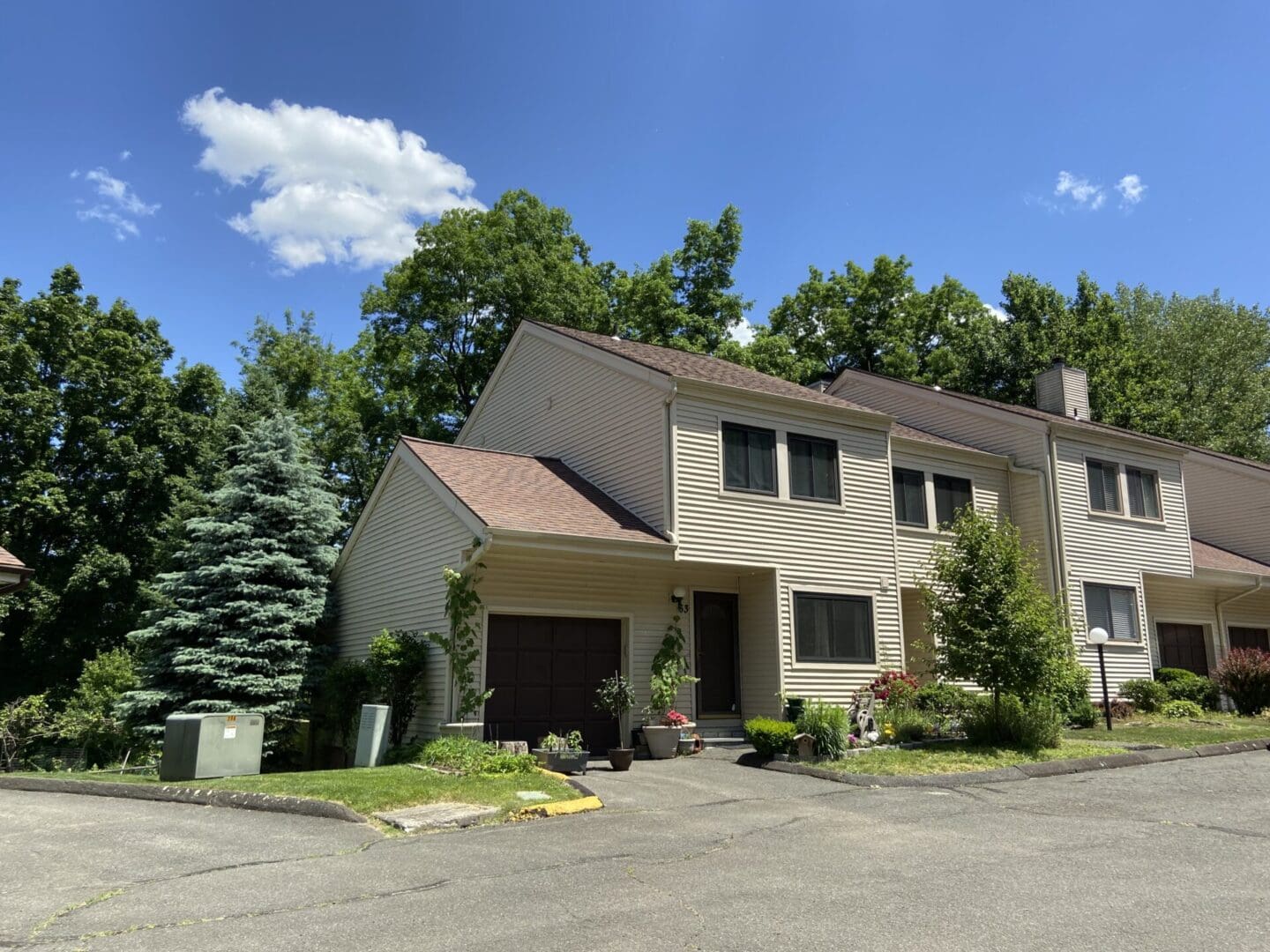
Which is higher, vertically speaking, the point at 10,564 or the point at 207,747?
the point at 10,564

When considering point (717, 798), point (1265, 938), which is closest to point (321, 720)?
point (717, 798)

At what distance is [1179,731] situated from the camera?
16719 millimetres

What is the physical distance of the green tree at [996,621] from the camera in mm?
13750

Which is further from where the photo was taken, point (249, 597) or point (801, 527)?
point (249, 597)

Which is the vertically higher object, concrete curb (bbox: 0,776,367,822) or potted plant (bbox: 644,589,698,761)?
potted plant (bbox: 644,589,698,761)

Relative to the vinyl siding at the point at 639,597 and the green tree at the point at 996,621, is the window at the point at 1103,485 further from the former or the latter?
the vinyl siding at the point at 639,597

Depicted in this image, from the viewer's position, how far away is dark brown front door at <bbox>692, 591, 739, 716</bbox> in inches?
650

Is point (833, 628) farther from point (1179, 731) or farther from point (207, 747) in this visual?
point (207, 747)

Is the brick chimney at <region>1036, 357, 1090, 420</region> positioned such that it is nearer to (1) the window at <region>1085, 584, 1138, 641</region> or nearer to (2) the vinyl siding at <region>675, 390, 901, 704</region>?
(1) the window at <region>1085, 584, 1138, 641</region>

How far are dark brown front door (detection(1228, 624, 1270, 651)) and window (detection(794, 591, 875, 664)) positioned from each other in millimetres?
15155

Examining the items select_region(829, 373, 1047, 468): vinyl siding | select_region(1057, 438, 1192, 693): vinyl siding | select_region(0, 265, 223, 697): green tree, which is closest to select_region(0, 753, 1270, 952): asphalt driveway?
select_region(1057, 438, 1192, 693): vinyl siding

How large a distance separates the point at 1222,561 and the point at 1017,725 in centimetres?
1553

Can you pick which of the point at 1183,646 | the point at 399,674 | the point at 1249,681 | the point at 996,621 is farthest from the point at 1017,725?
the point at 1183,646

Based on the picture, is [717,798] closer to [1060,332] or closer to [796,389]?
[796,389]
